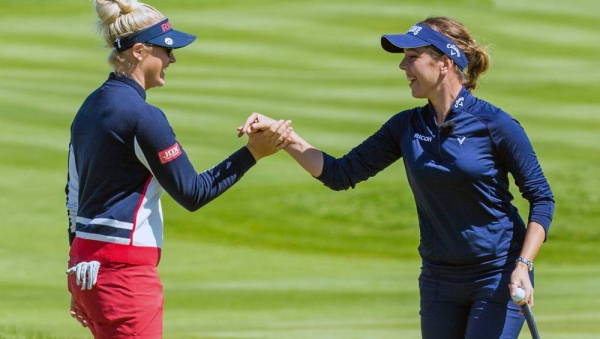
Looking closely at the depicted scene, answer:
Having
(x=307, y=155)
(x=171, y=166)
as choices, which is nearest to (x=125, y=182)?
(x=171, y=166)

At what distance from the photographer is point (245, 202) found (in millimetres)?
12977

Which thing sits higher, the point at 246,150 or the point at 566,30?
the point at 566,30

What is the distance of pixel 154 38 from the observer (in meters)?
4.43

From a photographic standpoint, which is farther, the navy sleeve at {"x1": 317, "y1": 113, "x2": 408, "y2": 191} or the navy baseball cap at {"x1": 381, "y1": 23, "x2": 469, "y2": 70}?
the navy sleeve at {"x1": 317, "y1": 113, "x2": 408, "y2": 191}

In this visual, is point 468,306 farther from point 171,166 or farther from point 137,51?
point 137,51

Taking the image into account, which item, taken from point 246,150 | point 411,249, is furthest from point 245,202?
point 246,150

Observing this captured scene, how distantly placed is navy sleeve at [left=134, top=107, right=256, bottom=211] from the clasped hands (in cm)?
33

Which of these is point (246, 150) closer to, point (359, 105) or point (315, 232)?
point (315, 232)

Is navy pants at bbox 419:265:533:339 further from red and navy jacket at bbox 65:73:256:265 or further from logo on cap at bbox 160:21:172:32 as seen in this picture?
logo on cap at bbox 160:21:172:32

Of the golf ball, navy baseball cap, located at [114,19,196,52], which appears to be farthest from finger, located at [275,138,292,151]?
the golf ball

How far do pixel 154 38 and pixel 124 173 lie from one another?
0.53 metres

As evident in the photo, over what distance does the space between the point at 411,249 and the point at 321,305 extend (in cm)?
283

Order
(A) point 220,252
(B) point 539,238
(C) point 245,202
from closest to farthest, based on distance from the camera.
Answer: (B) point 539,238 → (A) point 220,252 → (C) point 245,202

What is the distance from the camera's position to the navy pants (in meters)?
4.65
